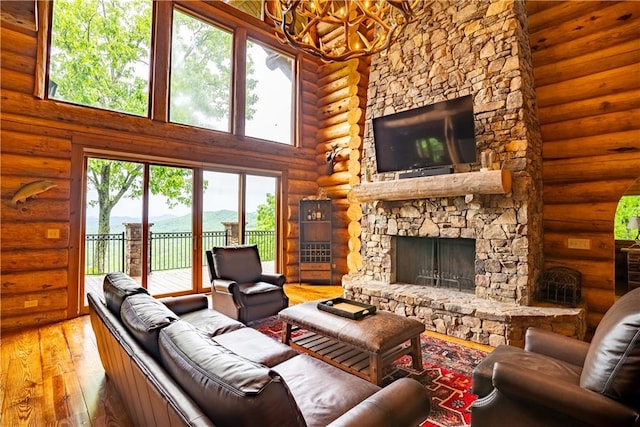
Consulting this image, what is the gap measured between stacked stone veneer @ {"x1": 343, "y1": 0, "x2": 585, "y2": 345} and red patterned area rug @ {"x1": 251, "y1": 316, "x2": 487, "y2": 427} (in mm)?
471

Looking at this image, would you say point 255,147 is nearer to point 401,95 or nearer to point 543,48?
point 401,95

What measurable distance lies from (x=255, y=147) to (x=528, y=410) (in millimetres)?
5388

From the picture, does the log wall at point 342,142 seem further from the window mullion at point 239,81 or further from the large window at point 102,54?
the large window at point 102,54

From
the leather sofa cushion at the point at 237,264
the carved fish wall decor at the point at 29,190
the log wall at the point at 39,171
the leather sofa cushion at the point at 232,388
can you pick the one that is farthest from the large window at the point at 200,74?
the leather sofa cushion at the point at 232,388

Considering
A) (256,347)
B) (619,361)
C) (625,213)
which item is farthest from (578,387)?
(625,213)

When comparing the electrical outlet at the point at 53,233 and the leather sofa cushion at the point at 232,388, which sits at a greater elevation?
the electrical outlet at the point at 53,233

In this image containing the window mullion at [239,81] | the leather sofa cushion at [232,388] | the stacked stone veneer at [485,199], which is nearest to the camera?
the leather sofa cushion at [232,388]

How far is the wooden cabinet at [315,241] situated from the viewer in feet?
19.8

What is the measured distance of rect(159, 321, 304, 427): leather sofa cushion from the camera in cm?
90

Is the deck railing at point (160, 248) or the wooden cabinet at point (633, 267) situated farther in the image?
the wooden cabinet at point (633, 267)

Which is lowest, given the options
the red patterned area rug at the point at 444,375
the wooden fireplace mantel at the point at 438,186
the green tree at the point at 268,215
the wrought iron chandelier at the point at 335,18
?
the red patterned area rug at the point at 444,375

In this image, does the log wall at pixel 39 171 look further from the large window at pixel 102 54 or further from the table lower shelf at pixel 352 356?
the table lower shelf at pixel 352 356

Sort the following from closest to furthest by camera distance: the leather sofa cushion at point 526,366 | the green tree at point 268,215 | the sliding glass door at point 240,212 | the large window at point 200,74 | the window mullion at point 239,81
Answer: the leather sofa cushion at point 526,366, the large window at point 200,74, the sliding glass door at point 240,212, the window mullion at point 239,81, the green tree at point 268,215

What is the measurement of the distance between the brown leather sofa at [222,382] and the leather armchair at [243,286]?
146 cm
